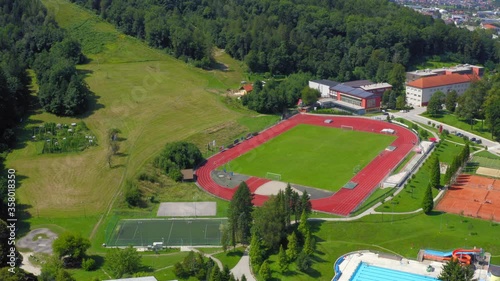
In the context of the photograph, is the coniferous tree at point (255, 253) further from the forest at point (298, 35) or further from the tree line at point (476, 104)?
the forest at point (298, 35)

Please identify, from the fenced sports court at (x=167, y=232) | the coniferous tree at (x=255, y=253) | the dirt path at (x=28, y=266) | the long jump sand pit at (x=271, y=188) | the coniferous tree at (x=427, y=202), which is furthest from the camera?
the long jump sand pit at (x=271, y=188)

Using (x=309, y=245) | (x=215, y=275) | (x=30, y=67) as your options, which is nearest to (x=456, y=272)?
(x=309, y=245)

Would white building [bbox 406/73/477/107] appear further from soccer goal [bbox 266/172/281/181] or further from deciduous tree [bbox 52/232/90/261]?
deciduous tree [bbox 52/232/90/261]

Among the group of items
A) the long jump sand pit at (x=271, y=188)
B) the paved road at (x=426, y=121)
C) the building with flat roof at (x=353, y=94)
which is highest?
the building with flat roof at (x=353, y=94)

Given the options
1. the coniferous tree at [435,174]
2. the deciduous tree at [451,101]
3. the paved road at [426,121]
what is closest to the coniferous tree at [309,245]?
the coniferous tree at [435,174]

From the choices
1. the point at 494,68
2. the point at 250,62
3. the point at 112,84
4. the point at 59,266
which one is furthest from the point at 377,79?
the point at 59,266

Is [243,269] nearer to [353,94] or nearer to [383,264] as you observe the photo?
[383,264]

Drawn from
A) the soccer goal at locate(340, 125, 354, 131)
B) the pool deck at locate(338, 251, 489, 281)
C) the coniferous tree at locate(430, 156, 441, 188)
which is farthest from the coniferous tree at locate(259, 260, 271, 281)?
the soccer goal at locate(340, 125, 354, 131)
